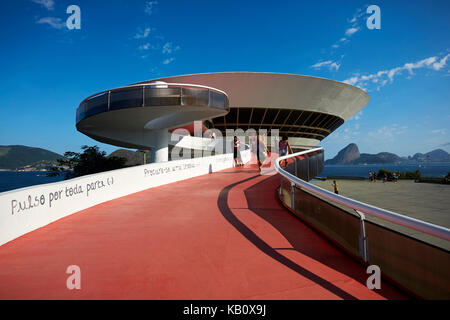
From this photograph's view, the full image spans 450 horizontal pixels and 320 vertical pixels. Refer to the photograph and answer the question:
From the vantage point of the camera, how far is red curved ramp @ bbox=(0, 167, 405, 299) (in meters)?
2.30

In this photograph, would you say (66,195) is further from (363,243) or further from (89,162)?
(89,162)

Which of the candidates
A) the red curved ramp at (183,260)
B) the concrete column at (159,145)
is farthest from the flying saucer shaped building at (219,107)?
the red curved ramp at (183,260)

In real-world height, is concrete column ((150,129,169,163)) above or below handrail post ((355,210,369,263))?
above

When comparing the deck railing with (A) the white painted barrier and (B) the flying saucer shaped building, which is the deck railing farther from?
(B) the flying saucer shaped building

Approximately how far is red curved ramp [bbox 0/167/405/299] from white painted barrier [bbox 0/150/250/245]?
25 cm

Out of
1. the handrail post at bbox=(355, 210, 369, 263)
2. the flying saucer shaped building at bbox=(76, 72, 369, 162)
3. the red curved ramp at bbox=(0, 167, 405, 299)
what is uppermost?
the flying saucer shaped building at bbox=(76, 72, 369, 162)

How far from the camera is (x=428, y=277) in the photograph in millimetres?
2049

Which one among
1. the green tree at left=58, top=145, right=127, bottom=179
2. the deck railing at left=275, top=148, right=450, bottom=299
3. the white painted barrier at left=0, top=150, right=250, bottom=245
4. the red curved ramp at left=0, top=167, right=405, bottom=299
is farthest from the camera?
the green tree at left=58, top=145, right=127, bottom=179

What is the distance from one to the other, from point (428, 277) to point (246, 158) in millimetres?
19128

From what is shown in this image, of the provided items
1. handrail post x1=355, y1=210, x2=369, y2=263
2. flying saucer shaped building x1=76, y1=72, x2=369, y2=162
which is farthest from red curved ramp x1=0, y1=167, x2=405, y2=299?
flying saucer shaped building x1=76, y1=72, x2=369, y2=162

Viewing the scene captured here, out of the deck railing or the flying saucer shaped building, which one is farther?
the flying saucer shaped building

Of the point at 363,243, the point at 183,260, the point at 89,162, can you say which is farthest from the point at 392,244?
the point at 89,162

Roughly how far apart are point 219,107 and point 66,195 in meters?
10.7
